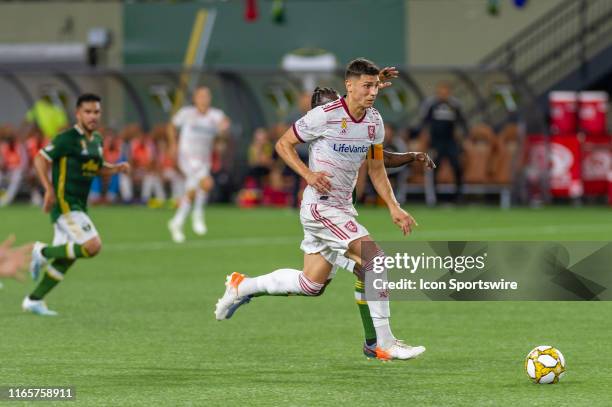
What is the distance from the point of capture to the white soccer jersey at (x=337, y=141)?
393 inches

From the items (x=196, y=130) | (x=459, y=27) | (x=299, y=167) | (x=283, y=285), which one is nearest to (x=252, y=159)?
(x=459, y=27)

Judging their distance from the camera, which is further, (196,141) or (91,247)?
(196,141)

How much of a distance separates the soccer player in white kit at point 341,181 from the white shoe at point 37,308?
3334 millimetres

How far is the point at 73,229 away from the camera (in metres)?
12.9

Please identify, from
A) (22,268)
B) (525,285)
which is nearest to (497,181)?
(525,285)

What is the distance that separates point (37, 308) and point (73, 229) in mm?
762

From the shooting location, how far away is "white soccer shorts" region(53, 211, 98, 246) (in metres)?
12.9

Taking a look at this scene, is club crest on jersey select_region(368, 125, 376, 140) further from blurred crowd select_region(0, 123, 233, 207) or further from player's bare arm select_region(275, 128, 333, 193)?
blurred crowd select_region(0, 123, 233, 207)

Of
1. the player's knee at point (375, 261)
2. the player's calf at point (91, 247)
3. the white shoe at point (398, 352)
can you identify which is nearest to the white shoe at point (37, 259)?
the player's calf at point (91, 247)

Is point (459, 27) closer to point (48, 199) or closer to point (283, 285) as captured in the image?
point (48, 199)

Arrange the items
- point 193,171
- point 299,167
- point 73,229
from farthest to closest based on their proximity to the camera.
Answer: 1. point 193,171
2. point 73,229
3. point 299,167

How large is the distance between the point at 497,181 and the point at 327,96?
20.8 m

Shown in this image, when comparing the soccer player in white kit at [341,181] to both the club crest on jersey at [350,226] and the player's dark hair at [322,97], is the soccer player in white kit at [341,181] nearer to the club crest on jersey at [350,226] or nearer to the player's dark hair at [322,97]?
the club crest on jersey at [350,226]

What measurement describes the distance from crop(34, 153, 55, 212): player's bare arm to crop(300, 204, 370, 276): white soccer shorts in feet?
10.8
